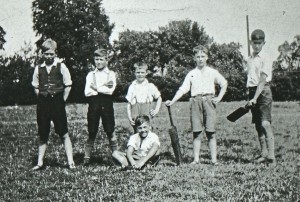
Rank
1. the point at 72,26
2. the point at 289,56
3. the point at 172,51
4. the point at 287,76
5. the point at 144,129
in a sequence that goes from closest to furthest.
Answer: the point at 144,129 < the point at 289,56 < the point at 287,76 < the point at 72,26 < the point at 172,51

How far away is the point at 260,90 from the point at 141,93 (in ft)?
6.28

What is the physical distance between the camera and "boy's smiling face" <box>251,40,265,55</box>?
7.17 m

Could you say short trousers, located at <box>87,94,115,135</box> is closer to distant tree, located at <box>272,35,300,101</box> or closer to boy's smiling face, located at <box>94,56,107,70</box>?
boy's smiling face, located at <box>94,56,107,70</box>

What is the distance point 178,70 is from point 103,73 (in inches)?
2033

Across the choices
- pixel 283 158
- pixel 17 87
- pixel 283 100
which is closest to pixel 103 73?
pixel 283 158

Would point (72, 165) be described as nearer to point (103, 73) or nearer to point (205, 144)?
point (103, 73)

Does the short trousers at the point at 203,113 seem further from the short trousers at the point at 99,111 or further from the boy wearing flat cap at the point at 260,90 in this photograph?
the short trousers at the point at 99,111

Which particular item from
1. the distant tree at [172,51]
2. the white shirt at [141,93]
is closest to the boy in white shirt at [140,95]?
the white shirt at [141,93]

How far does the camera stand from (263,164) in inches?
265

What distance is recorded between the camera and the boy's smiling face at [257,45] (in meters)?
7.17

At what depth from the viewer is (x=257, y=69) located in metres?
7.14

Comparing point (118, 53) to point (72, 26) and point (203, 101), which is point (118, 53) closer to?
point (72, 26)

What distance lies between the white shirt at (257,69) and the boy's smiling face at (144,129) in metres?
1.83

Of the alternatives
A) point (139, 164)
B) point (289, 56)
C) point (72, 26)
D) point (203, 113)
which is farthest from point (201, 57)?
point (72, 26)
